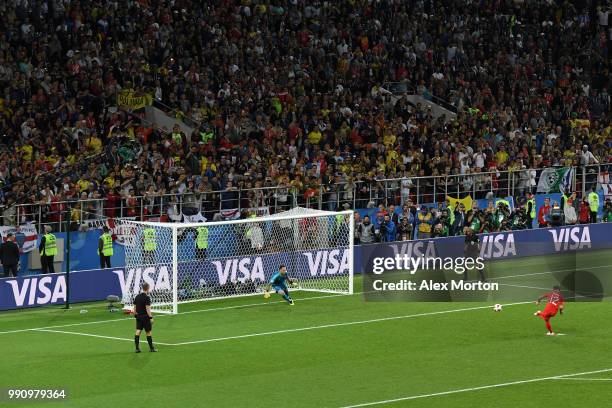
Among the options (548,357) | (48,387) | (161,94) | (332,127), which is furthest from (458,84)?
(48,387)

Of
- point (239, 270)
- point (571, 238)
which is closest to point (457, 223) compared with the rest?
point (571, 238)

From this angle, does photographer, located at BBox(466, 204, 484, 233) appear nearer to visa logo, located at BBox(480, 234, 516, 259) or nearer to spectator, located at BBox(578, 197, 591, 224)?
visa logo, located at BBox(480, 234, 516, 259)

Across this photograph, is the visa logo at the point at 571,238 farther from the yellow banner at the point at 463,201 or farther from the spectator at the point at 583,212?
the yellow banner at the point at 463,201

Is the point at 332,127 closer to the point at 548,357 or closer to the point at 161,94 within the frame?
the point at 161,94

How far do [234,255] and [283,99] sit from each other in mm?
10370

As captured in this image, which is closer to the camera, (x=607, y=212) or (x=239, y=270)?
(x=239, y=270)

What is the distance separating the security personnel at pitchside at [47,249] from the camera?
3656cm

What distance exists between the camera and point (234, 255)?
36.8 meters

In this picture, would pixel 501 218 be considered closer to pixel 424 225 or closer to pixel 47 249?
pixel 424 225

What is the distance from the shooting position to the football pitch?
81.0 feet

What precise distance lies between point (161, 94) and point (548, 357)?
1968 cm

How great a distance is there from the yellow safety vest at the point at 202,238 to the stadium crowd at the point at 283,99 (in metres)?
3.20

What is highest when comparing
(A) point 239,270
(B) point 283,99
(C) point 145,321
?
(B) point 283,99

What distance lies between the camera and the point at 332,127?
45969mm
